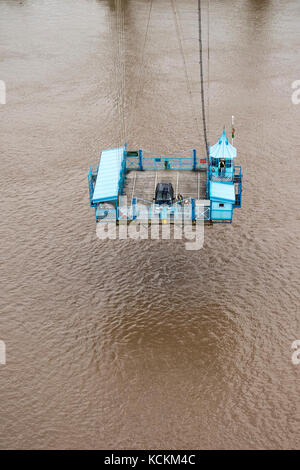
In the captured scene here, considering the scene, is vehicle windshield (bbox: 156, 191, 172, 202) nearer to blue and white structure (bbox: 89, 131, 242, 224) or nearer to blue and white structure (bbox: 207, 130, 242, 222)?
blue and white structure (bbox: 89, 131, 242, 224)

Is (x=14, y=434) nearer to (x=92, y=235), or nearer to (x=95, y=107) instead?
(x=92, y=235)

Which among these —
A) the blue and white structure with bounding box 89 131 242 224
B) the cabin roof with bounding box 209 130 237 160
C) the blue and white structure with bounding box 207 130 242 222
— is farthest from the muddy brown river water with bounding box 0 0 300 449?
the cabin roof with bounding box 209 130 237 160

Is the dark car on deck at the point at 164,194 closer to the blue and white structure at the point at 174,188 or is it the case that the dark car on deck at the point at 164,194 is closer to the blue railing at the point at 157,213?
the blue and white structure at the point at 174,188

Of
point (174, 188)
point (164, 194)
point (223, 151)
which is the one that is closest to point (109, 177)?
point (164, 194)

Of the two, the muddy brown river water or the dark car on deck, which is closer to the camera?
the dark car on deck

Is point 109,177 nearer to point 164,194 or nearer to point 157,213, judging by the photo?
point 164,194
